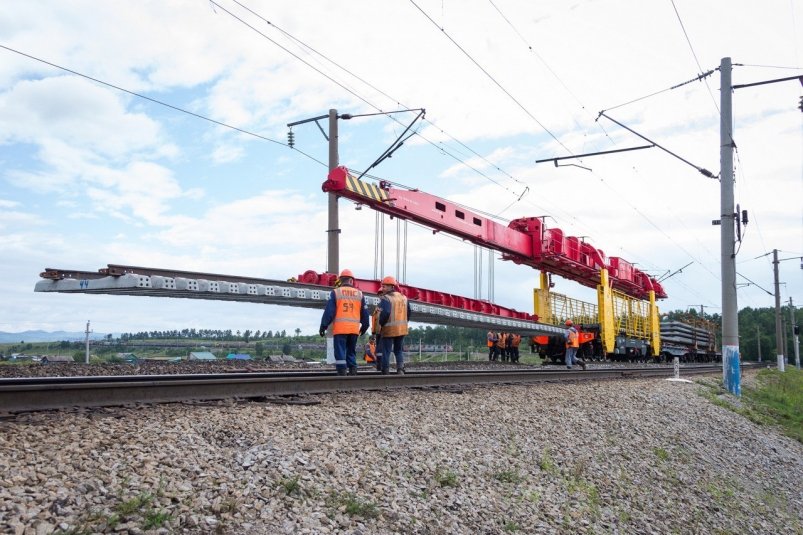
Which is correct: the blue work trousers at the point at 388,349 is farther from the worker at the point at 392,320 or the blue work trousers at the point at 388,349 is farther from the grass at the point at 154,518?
the grass at the point at 154,518

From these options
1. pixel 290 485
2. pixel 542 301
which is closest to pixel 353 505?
pixel 290 485

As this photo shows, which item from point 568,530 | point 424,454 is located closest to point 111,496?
point 424,454

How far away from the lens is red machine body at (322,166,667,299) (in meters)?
15.0

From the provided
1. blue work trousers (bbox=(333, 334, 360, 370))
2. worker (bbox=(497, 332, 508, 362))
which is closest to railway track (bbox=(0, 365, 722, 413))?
blue work trousers (bbox=(333, 334, 360, 370))

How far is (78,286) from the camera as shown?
10039 mm

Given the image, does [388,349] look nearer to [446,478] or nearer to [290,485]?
[446,478]

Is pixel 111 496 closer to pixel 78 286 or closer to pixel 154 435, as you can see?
pixel 154 435

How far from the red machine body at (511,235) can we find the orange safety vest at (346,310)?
549 cm

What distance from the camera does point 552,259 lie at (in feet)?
71.6

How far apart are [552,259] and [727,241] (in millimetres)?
5637

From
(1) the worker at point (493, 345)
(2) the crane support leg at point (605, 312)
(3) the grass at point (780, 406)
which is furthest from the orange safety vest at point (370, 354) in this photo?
(2) the crane support leg at point (605, 312)

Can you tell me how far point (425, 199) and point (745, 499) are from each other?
390 inches

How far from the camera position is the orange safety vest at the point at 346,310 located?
30.5 ft

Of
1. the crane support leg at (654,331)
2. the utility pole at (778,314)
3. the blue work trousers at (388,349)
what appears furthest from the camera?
the utility pole at (778,314)
